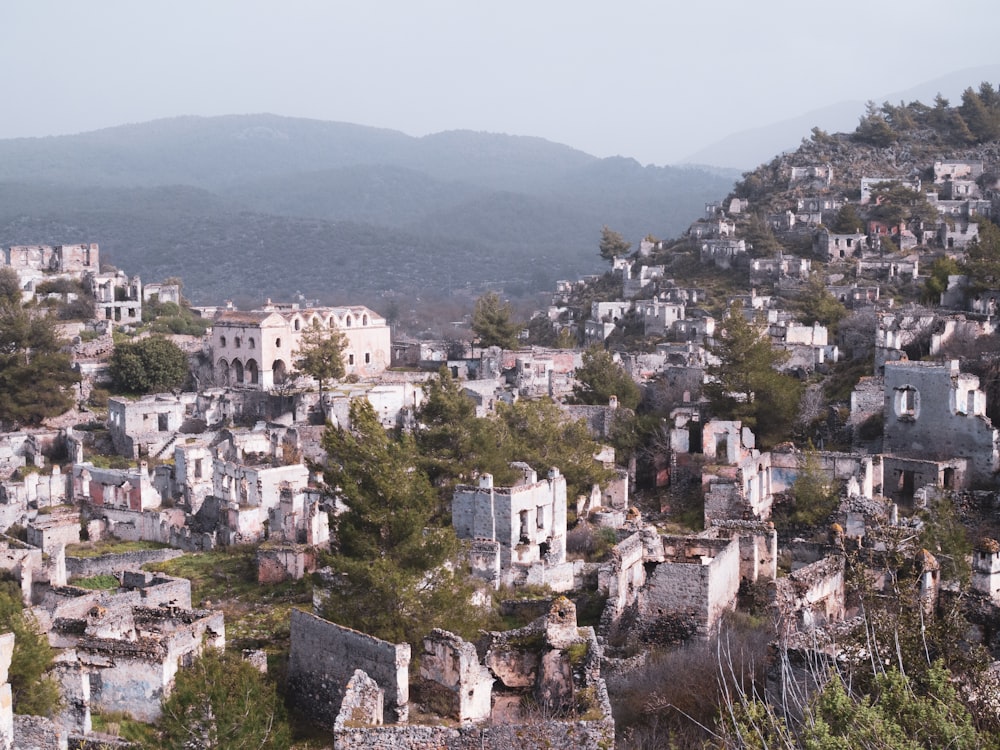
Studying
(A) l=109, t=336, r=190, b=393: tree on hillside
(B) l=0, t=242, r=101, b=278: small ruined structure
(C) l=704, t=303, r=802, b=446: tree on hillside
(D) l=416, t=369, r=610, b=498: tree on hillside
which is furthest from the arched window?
(B) l=0, t=242, r=101, b=278: small ruined structure

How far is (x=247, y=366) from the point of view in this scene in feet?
133

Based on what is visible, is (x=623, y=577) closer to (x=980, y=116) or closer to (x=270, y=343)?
(x=270, y=343)

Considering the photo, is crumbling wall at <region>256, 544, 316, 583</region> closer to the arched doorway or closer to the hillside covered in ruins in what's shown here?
the hillside covered in ruins

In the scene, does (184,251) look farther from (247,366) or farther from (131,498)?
(131,498)

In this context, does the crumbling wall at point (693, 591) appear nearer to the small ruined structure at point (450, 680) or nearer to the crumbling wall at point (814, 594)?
the crumbling wall at point (814, 594)

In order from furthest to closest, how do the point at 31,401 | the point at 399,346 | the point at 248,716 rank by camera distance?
1. the point at 399,346
2. the point at 31,401
3. the point at 248,716

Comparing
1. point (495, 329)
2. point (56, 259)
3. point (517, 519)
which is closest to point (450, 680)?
point (517, 519)

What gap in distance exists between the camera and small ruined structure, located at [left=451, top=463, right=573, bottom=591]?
20.8 meters

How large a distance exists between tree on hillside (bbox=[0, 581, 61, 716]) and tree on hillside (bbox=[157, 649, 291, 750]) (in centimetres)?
132

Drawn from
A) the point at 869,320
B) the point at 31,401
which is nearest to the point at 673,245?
the point at 869,320

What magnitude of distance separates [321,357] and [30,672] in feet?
75.5

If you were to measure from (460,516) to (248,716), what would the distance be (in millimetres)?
8556

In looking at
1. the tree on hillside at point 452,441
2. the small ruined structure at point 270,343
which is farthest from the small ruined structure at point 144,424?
the tree on hillside at point 452,441

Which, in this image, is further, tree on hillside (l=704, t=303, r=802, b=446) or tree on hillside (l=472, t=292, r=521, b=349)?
tree on hillside (l=472, t=292, r=521, b=349)
